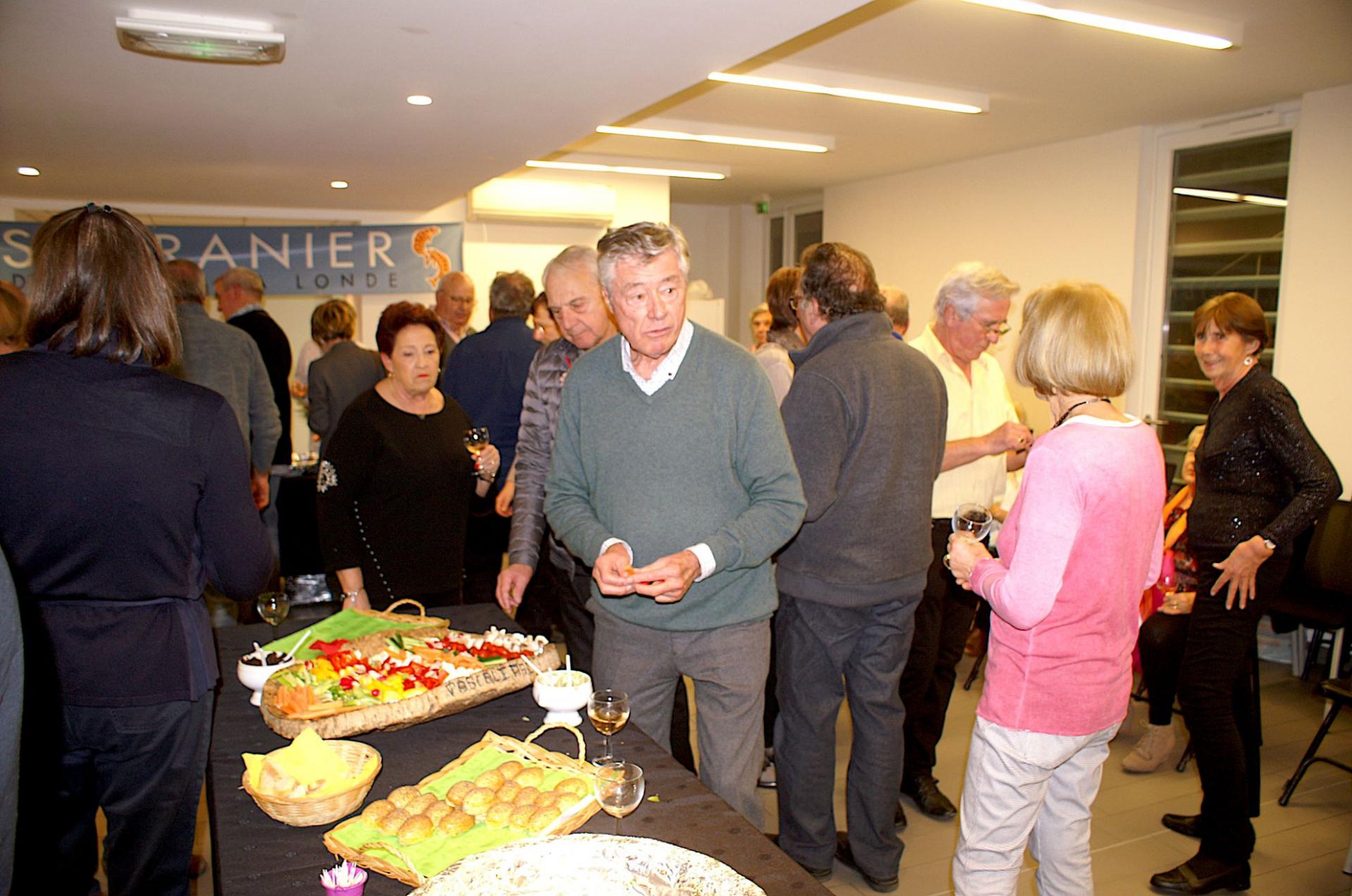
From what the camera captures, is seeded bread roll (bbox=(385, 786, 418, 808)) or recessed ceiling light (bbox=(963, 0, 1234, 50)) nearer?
seeded bread roll (bbox=(385, 786, 418, 808))

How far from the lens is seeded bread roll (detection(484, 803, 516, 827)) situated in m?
1.32

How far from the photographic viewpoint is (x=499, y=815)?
1.33m

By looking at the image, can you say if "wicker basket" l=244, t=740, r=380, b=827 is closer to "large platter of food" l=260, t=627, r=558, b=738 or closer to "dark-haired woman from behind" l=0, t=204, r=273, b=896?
"large platter of food" l=260, t=627, r=558, b=738

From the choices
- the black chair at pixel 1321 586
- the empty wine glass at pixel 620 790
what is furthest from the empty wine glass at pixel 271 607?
the black chair at pixel 1321 586

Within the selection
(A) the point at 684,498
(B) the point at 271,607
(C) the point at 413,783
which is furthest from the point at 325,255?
(C) the point at 413,783

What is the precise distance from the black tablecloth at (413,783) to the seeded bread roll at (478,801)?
0.15 metres

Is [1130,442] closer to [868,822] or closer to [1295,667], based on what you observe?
[868,822]

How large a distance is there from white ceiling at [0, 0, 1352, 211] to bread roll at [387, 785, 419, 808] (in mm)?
2260

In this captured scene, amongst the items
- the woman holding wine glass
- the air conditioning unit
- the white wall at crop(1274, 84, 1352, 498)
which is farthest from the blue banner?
the white wall at crop(1274, 84, 1352, 498)

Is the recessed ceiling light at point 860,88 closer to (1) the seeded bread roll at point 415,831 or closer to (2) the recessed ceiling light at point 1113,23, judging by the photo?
(2) the recessed ceiling light at point 1113,23

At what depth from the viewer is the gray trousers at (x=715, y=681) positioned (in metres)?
1.99

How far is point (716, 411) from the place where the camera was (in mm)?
1964

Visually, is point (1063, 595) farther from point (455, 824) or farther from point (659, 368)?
point (455, 824)

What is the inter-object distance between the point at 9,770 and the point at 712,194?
939cm
